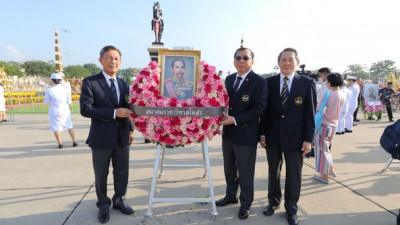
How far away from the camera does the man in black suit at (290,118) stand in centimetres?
301

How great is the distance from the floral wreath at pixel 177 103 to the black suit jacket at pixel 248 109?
19cm

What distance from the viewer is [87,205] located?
11.7 feet

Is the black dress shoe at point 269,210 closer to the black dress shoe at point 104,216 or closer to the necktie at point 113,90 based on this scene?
the black dress shoe at point 104,216

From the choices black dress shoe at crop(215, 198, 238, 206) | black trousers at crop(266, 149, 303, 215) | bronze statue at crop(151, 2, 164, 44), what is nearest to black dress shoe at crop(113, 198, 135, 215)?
black dress shoe at crop(215, 198, 238, 206)

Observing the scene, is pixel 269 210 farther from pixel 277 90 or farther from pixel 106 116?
pixel 106 116

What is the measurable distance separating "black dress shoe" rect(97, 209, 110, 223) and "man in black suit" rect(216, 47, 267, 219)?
1.67 meters

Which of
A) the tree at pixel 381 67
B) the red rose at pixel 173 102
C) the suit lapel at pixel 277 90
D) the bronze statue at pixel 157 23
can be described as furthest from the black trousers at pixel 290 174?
the tree at pixel 381 67

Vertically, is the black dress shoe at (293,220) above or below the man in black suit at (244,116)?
below

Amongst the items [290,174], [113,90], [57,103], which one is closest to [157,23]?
[57,103]

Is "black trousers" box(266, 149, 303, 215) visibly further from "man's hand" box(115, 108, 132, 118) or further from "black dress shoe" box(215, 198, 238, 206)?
"man's hand" box(115, 108, 132, 118)

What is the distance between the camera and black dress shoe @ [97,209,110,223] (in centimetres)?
311

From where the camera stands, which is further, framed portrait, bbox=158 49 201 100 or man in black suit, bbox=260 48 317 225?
framed portrait, bbox=158 49 201 100

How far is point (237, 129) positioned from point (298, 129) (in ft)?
2.37

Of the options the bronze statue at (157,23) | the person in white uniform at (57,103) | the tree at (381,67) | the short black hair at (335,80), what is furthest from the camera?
the tree at (381,67)
